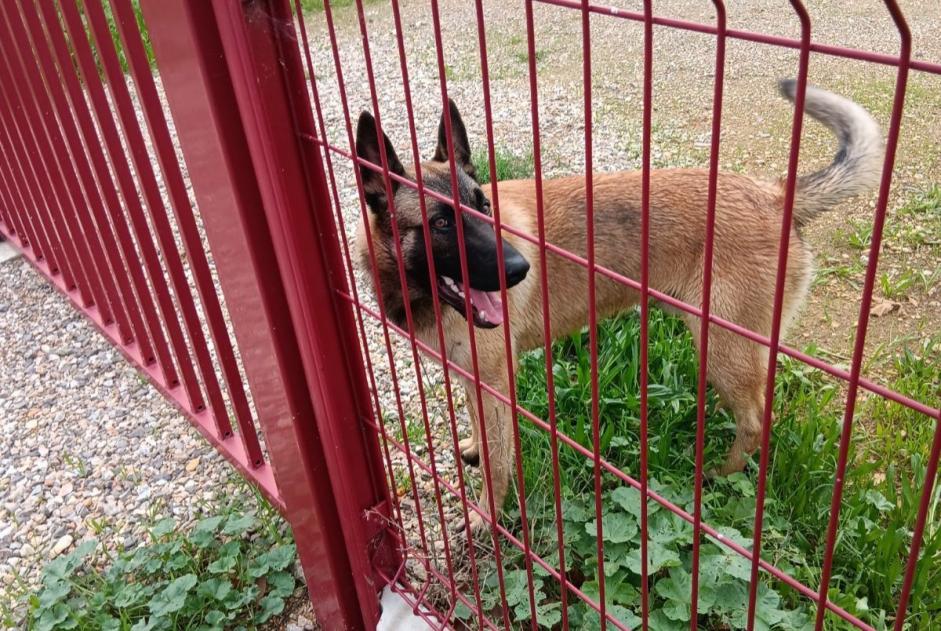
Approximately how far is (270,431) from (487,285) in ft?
2.34

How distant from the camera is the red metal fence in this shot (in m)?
1.06

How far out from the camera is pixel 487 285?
228 centimetres

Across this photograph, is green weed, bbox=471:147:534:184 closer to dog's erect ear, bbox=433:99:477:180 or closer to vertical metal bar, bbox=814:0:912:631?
dog's erect ear, bbox=433:99:477:180

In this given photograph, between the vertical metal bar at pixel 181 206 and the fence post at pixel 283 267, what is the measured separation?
431mm

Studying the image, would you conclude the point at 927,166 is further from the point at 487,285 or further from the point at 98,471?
the point at 98,471

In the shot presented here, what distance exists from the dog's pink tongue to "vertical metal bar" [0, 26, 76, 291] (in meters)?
2.13

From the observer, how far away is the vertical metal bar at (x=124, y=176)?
2418 millimetres

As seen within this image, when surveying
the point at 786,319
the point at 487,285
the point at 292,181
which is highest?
the point at 292,181

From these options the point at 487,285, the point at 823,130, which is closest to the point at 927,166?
the point at 823,130

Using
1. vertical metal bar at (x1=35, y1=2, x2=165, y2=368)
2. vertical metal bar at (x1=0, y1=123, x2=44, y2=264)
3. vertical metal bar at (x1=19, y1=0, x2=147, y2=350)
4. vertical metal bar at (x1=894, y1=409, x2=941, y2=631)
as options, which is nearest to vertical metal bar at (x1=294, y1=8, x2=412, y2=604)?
vertical metal bar at (x1=894, y1=409, x2=941, y2=631)

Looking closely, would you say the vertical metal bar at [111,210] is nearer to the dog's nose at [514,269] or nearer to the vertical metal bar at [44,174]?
the vertical metal bar at [44,174]

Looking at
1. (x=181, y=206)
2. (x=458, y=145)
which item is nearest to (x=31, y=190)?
(x=181, y=206)

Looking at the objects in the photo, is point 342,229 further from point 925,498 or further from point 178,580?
point 178,580

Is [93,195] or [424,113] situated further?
[424,113]
